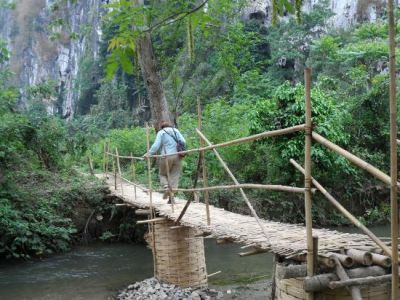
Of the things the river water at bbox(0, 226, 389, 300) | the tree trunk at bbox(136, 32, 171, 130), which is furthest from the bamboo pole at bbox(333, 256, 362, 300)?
the tree trunk at bbox(136, 32, 171, 130)

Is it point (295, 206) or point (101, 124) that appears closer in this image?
point (295, 206)

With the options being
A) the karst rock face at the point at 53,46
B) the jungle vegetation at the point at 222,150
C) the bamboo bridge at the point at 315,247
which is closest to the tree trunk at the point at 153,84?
the jungle vegetation at the point at 222,150

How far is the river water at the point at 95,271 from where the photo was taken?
6520 millimetres

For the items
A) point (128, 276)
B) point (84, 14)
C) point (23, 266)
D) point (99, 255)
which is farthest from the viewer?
point (84, 14)

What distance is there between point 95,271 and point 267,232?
176 inches

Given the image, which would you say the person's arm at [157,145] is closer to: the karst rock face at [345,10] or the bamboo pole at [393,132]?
the bamboo pole at [393,132]

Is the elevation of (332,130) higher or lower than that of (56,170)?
higher

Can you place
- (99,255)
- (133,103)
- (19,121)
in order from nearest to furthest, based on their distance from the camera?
(99,255)
(19,121)
(133,103)

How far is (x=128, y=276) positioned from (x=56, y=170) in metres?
4.08

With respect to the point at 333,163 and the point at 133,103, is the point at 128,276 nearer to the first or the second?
the point at 333,163

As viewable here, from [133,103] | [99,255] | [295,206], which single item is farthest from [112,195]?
[133,103]

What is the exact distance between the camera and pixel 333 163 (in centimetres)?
979

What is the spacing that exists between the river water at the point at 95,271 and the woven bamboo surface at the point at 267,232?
1.56 metres

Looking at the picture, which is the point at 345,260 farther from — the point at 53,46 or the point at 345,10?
the point at 53,46
